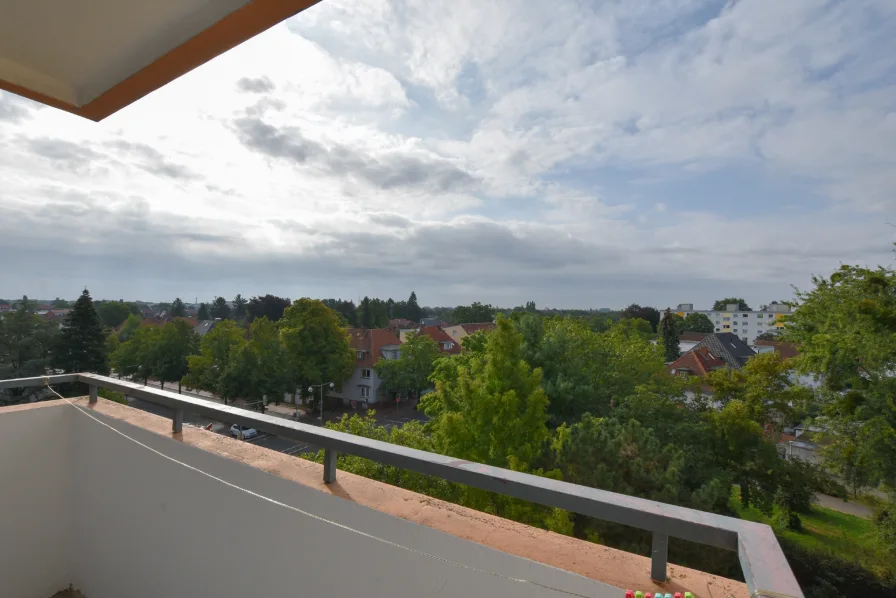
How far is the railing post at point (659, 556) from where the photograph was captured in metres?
0.72

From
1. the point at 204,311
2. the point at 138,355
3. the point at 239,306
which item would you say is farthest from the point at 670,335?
the point at 204,311

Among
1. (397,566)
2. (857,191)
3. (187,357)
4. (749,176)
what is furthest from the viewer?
(187,357)

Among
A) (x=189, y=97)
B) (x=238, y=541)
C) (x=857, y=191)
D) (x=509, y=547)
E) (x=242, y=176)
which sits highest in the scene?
(x=857, y=191)

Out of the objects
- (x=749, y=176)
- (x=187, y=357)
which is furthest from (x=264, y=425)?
(x=187, y=357)

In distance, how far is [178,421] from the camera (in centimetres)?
160

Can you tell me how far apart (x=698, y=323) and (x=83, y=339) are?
5473cm

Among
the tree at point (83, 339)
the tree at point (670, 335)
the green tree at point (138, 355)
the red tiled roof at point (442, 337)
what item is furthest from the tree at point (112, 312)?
the tree at point (670, 335)

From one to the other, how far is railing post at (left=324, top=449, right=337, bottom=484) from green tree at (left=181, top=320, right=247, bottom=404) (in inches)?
659

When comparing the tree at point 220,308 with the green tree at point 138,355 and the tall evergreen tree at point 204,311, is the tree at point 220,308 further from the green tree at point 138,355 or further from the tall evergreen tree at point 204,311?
the green tree at point 138,355

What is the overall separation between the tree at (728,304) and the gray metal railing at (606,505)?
192ft

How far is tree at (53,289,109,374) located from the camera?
10795 mm

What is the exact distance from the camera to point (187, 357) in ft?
53.5

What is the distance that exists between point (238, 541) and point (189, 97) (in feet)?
5.74

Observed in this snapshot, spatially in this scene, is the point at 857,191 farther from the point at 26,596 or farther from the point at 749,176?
the point at 26,596
